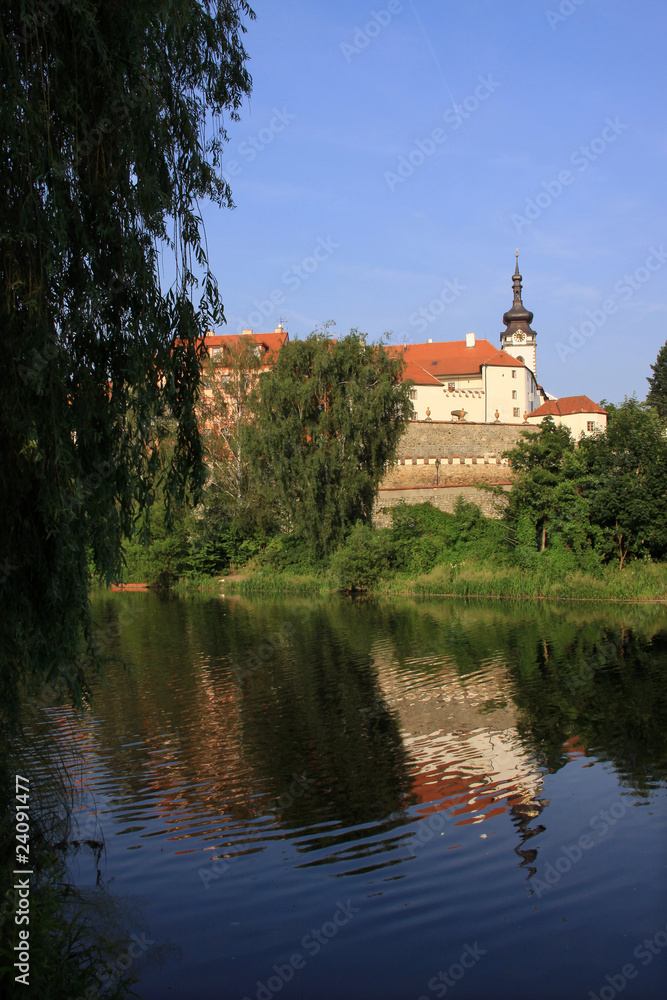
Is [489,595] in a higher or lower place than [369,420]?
lower

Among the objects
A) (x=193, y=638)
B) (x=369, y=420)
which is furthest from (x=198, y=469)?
(x=369, y=420)

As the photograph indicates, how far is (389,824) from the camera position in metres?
7.92

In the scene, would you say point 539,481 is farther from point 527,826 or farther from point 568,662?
point 527,826

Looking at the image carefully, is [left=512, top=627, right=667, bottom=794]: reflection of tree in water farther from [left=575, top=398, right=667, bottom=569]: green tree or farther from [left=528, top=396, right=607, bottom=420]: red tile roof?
[left=528, top=396, right=607, bottom=420]: red tile roof

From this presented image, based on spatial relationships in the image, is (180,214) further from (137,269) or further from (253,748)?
(253,748)

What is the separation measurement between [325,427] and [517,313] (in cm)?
4780

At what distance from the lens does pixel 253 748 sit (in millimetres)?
10836

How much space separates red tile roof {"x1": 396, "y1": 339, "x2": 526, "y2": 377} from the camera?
6400cm

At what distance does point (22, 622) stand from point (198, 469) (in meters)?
1.74

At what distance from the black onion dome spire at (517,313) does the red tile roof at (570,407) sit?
69.8ft

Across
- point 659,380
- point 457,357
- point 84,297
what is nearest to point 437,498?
point 84,297

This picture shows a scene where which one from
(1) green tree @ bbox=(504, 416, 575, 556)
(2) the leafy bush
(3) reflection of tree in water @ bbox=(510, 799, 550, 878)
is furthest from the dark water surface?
(2) the leafy bush

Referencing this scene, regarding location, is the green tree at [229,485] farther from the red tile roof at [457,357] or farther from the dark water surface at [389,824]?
the red tile roof at [457,357]

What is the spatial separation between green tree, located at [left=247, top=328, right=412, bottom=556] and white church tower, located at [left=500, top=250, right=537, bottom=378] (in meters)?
41.7
